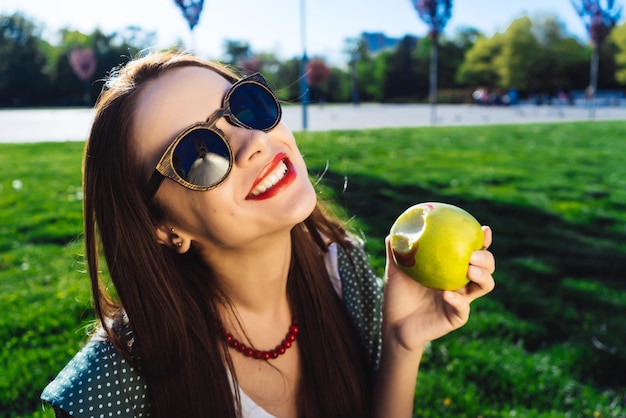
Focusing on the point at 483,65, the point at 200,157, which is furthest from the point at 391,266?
the point at 483,65

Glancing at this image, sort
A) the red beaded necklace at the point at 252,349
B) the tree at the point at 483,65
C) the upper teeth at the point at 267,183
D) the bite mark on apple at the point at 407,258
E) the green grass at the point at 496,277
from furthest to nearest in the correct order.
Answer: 1. the tree at the point at 483,65
2. the green grass at the point at 496,277
3. the red beaded necklace at the point at 252,349
4. the bite mark on apple at the point at 407,258
5. the upper teeth at the point at 267,183

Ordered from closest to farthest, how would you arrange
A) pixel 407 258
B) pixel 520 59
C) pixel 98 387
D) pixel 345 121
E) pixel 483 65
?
pixel 98 387 → pixel 407 258 → pixel 345 121 → pixel 520 59 → pixel 483 65

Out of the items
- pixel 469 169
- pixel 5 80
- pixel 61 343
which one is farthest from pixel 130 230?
pixel 5 80

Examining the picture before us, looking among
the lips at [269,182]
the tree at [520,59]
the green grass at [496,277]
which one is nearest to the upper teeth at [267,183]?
the lips at [269,182]

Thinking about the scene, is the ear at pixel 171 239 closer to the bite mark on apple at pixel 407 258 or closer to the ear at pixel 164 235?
the ear at pixel 164 235

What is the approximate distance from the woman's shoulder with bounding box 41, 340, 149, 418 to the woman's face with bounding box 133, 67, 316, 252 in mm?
419

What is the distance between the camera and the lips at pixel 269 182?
1.43 m

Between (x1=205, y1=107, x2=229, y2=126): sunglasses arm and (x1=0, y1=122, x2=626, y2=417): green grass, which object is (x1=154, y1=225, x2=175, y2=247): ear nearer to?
(x1=205, y1=107, x2=229, y2=126): sunglasses arm

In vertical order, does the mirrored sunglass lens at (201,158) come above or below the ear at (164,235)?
above

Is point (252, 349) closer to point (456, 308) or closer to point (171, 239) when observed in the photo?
point (171, 239)

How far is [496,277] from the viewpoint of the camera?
3648 millimetres

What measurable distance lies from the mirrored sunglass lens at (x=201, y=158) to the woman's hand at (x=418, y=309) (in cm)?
60

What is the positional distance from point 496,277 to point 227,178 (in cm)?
275

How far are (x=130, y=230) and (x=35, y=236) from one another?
3.90 metres
